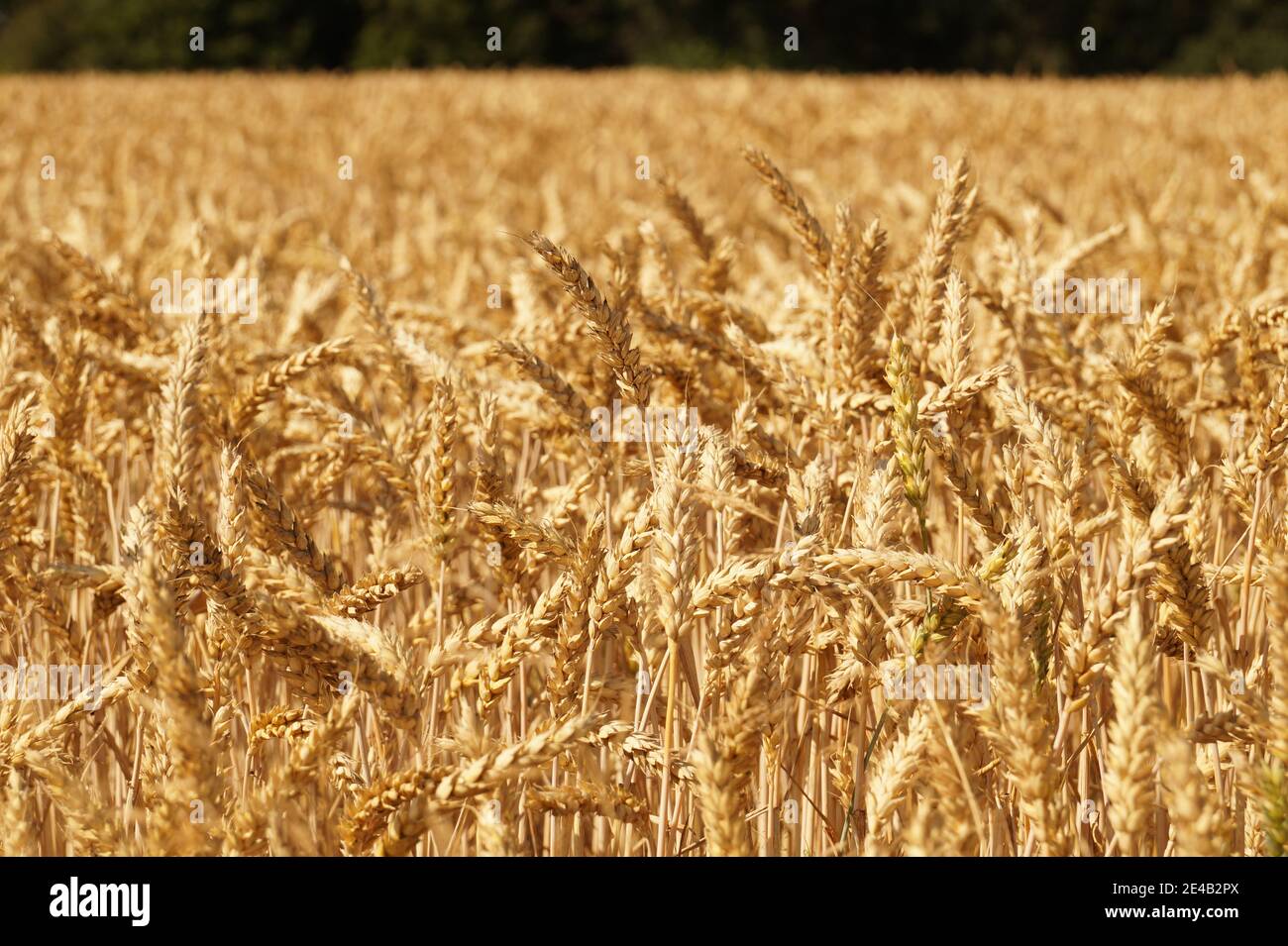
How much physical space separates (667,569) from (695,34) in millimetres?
35827

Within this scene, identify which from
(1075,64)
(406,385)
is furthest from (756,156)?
(1075,64)

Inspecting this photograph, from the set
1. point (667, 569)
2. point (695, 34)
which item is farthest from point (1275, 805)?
point (695, 34)

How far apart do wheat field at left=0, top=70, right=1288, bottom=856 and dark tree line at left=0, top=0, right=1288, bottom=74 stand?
31.7 metres

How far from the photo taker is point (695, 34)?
3484 centimetres

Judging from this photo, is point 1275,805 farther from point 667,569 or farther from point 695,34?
point 695,34

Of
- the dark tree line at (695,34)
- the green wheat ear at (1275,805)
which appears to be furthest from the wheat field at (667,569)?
the dark tree line at (695,34)

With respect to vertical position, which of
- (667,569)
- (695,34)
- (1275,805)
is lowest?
(1275,805)

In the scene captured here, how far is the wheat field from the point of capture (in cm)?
113

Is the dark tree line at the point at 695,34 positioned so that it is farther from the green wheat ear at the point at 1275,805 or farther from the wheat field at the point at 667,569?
the green wheat ear at the point at 1275,805

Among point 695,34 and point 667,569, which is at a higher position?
point 695,34

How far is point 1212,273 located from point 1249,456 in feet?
7.39

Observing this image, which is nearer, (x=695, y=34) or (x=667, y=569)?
(x=667, y=569)

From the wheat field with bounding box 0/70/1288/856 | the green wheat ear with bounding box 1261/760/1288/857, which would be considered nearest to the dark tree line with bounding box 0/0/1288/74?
the wheat field with bounding box 0/70/1288/856

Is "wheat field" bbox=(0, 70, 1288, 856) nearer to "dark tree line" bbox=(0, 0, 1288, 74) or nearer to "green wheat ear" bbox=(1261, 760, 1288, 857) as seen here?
"green wheat ear" bbox=(1261, 760, 1288, 857)
